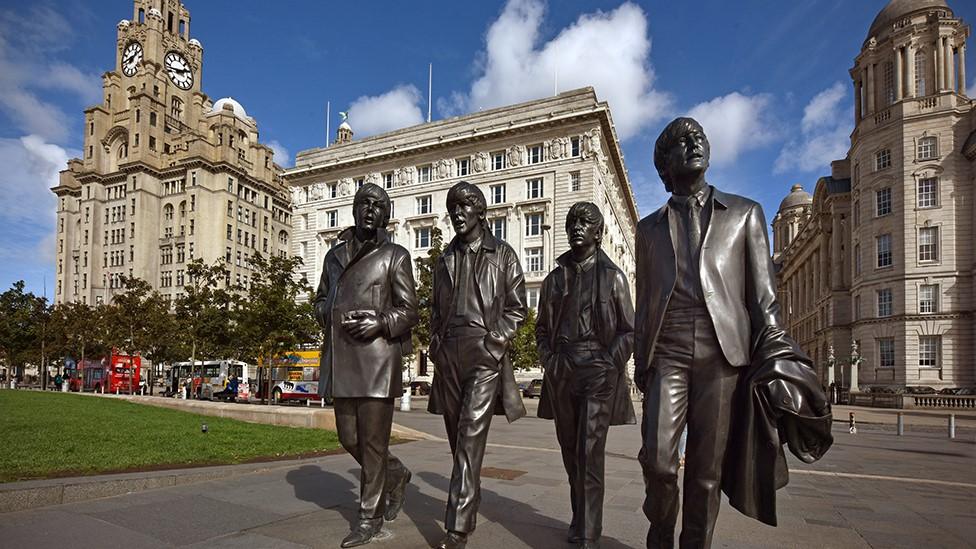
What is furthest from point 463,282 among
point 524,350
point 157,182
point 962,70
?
point 157,182

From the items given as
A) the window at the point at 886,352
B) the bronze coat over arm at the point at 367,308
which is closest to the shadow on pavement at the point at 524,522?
the bronze coat over arm at the point at 367,308

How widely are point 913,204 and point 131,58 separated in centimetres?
10299

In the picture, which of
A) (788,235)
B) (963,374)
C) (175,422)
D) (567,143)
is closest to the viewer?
(175,422)

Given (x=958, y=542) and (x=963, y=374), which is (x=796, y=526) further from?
(x=963, y=374)

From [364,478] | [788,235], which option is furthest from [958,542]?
[788,235]

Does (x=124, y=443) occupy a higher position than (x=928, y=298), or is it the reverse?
Answer: (x=928, y=298)

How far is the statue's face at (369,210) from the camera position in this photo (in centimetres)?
512

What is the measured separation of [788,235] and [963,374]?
242 feet

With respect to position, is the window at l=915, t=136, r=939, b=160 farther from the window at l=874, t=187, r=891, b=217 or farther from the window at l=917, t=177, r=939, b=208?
the window at l=874, t=187, r=891, b=217

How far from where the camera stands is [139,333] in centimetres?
4109

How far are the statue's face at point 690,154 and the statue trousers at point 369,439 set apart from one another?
2953 millimetres

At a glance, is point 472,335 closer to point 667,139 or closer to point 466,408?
point 466,408

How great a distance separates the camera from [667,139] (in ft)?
A: 12.9

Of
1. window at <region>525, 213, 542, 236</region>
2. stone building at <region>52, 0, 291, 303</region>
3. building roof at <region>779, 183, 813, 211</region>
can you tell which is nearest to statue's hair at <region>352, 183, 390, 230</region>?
window at <region>525, 213, 542, 236</region>
